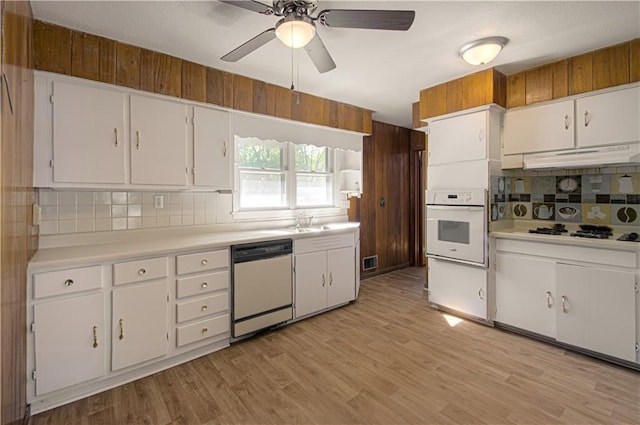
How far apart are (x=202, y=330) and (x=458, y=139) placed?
3113 mm

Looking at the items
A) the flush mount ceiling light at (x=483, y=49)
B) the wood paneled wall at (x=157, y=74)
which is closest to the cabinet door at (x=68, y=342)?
the wood paneled wall at (x=157, y=74)

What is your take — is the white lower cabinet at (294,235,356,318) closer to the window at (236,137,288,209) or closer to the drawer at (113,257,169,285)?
the window at (236,137,288,209)

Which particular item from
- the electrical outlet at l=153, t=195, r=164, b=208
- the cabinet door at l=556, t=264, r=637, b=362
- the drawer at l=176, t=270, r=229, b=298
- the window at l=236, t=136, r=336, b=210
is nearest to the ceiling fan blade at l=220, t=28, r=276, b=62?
the window at l=236, t=136, r=336, b=210

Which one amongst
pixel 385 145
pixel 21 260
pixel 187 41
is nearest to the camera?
pixel 21 260

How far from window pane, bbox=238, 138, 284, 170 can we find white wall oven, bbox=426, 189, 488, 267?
1841 millimetres

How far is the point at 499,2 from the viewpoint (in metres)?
1.95

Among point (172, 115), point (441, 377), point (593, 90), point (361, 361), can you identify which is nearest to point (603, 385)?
point (441, 377)

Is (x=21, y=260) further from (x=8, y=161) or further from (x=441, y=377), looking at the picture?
(x=441, y=377)

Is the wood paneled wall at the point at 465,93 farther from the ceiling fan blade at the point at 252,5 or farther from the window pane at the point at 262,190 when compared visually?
the ceiling fan blade at the point at 252,5

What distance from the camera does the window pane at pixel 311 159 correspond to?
12.8ft

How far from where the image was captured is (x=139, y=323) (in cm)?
221

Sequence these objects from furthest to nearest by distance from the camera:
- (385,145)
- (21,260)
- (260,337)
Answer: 1. (385,145)
2. (260,337)
3. (21,260)

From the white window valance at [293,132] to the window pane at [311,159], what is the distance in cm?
19

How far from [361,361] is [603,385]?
1.67 metres
